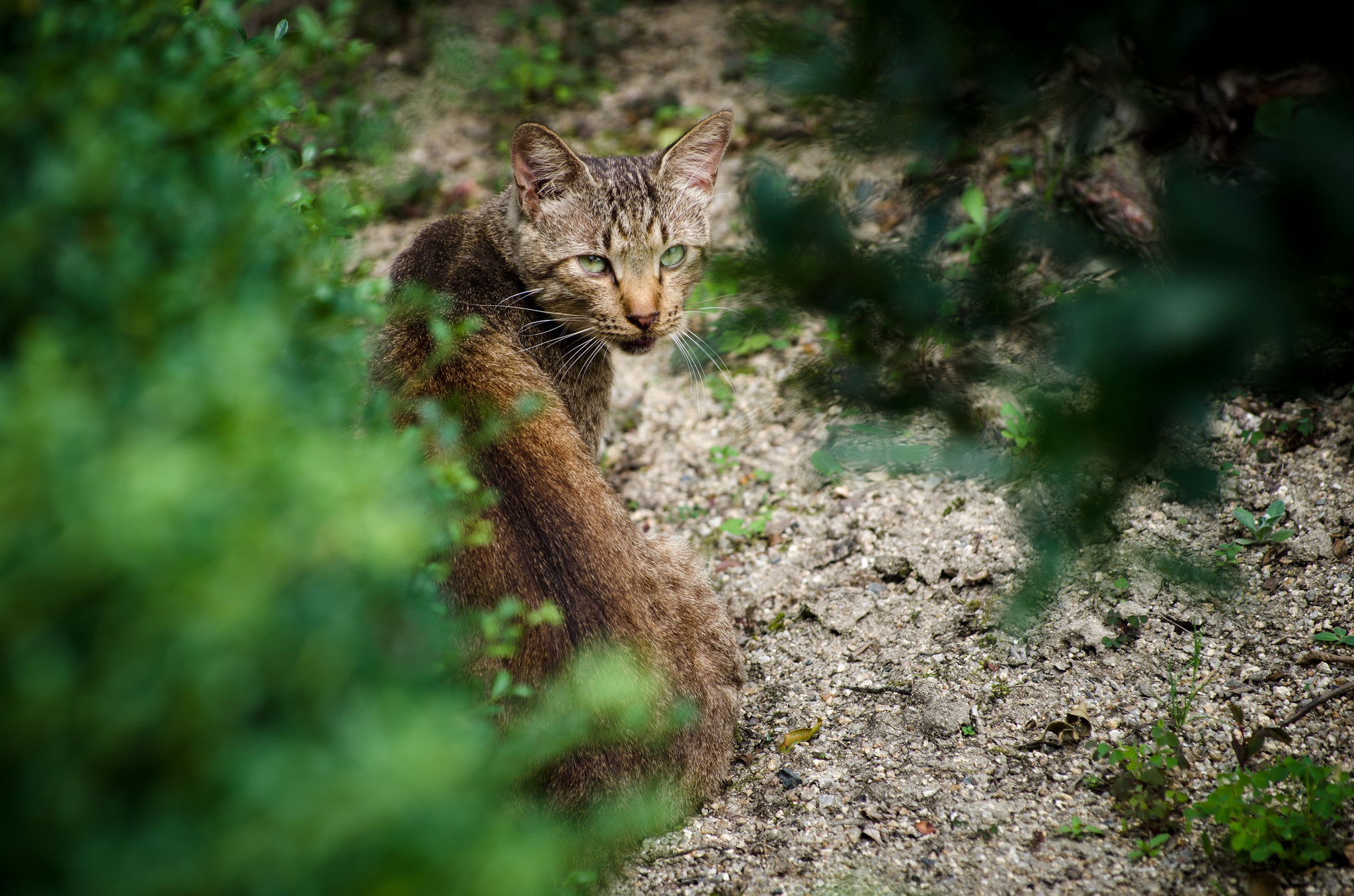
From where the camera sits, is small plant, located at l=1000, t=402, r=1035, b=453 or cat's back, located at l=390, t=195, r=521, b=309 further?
cat's back, located at l=390, t=195, r=521, b=309

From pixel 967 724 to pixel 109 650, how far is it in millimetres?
2328

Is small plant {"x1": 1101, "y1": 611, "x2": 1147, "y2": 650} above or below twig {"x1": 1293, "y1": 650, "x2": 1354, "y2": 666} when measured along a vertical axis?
below

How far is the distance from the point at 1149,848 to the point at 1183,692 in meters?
0.60

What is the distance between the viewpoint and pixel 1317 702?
2.29 metres

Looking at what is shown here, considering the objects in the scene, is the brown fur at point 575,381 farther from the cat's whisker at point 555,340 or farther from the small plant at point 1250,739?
the small plant at point 1250,739

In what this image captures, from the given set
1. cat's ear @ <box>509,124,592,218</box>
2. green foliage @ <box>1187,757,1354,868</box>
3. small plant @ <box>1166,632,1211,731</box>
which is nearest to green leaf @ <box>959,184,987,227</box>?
cat's ear @ <box>509,124,592,218</box>

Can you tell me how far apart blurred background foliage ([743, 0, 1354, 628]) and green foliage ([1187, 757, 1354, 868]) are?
40.8 inches

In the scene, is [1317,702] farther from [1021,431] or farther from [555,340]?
[555,340]

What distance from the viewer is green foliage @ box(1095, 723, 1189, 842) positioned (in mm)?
2166

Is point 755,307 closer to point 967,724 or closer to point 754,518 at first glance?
point 967,724

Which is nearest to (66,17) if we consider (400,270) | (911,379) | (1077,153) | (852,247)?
(852,247)

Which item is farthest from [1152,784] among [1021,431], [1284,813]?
[1021,431]

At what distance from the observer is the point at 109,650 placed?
82 centimetres

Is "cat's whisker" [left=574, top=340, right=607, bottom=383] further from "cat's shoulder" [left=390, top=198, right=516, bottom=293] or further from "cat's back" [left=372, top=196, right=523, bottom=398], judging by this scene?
"cat's shoulder" [left=390, top=198, right=516, bottom=293]
